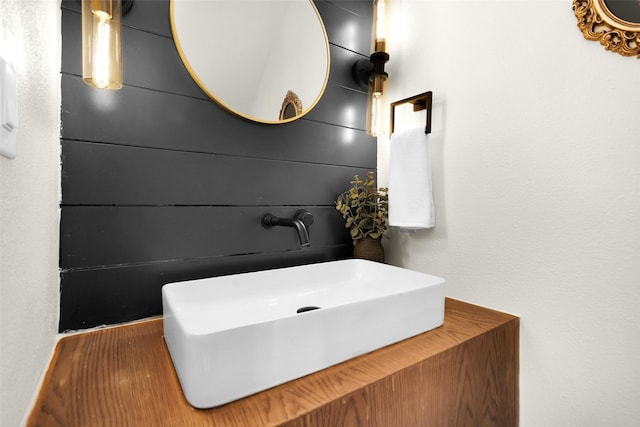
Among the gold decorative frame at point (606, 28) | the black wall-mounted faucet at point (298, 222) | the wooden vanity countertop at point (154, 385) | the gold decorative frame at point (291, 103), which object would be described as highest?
the gold decorative frame at point (606, 28)

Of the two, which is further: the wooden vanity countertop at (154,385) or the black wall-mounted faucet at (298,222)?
the black wall-mounted faucet at (298,222)

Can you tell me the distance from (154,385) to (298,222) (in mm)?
564

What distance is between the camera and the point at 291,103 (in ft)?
3.72

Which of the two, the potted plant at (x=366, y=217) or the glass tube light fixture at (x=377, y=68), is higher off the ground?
the glass tube light fixture at (x=377, y=68)

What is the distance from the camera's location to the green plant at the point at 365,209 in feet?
4.01

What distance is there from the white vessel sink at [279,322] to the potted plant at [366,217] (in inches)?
4.4

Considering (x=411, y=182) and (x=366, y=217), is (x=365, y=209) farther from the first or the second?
(x=411, y=182)

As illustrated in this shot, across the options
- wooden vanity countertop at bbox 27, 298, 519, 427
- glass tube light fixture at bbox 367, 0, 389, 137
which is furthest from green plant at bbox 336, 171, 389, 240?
wooden vanity countertop at bbox 27, 298, 519, 427

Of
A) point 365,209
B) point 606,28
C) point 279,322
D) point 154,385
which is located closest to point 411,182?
point 365,209

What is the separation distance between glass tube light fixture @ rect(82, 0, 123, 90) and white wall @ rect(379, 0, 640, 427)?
101cm

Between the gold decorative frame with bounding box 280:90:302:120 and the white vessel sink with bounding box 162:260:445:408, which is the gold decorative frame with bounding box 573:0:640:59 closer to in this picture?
the white vessel sink with bounding box 162:260:445:408

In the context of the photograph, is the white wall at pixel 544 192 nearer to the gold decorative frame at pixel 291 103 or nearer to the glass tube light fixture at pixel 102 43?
the gold decorative frame at pixel 291 103

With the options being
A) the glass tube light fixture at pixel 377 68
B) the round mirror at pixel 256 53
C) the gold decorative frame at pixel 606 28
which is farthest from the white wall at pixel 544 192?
the round mirror at pixel 256 53

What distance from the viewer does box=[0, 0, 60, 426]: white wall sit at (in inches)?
15.5
